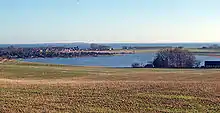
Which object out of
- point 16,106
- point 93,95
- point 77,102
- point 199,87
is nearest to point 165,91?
point 199,87

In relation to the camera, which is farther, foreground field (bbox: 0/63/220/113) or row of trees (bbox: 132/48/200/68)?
row of trees (bbox: 132/48/200/68)

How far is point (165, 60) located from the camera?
99.0 metres

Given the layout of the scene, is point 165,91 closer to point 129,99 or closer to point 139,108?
point 129,99

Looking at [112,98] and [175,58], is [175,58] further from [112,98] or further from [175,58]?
[112,98]

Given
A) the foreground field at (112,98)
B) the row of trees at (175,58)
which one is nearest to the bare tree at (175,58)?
the row of trees at (175,58)

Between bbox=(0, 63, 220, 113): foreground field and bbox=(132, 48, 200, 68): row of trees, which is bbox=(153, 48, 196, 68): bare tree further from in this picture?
bbox=(0, 63, 220, 113): foreground field

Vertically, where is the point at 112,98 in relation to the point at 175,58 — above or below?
above

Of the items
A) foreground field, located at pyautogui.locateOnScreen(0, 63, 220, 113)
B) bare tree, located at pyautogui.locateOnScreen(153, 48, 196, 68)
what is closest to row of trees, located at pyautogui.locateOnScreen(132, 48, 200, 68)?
bare tree, located at pyautogui.locateOnScreen(153, 48, 196, 68)

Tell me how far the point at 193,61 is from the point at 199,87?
73.4m

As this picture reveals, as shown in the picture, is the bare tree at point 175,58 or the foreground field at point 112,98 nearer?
the foreground field at point 112,98

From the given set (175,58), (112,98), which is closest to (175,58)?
(175,58)

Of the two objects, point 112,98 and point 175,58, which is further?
point 175,58

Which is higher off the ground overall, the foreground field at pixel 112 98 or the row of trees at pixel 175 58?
the foreground field at pixel 112 98

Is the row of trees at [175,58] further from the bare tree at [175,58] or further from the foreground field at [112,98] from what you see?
the foreground field at [112,98]
